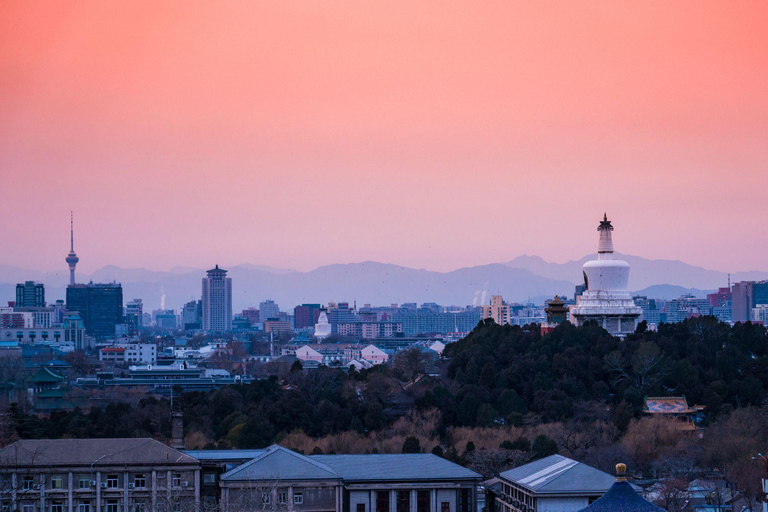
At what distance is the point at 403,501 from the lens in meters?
43.8

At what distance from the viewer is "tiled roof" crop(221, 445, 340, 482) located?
4219 cm

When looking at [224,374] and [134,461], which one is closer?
[134,461]

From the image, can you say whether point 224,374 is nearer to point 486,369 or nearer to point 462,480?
point 486,369

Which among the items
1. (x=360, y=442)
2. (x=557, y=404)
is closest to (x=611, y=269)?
(x=557, y=404)

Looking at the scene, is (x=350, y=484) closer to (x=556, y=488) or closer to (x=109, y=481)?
(x=556, y=488)

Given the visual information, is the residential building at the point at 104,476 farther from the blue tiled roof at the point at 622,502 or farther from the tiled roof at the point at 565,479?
the blue tiled roof at the point at 622,502

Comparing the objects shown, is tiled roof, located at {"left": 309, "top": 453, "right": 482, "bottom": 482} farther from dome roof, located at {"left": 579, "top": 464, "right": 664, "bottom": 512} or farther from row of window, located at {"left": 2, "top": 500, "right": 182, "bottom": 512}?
dome roof, located at {"left": 579, "top": 464, "right": 664, "bottom": 512}

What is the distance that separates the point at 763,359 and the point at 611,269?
33.3 ft

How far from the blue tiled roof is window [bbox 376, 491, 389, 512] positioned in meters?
16.1

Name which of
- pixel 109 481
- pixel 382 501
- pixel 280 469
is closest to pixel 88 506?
pixel 109 481

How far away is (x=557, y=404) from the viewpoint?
201 ft

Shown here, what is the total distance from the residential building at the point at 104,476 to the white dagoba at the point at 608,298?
3469cm

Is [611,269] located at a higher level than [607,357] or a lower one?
higher

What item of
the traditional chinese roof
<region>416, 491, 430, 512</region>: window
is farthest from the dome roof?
the traditional chinese roof
